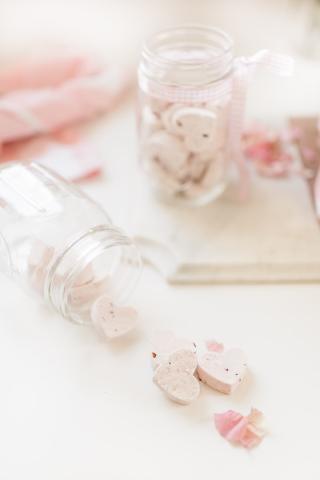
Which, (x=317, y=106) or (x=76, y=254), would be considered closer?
(x=76, y=254)

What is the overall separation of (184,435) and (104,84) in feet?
1.74

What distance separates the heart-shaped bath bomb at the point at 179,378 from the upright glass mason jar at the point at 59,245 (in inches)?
4.0

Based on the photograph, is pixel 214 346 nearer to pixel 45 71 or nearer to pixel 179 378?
pixel 179 378

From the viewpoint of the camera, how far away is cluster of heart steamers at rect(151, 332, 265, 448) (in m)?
0.57

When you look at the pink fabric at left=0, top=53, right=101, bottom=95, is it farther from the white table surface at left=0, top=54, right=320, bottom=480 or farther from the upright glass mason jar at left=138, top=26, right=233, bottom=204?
the white table surface at left=0, top=54, right=320, bottom=480

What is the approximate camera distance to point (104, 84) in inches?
36.6

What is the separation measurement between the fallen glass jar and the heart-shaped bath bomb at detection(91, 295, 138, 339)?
0.18m

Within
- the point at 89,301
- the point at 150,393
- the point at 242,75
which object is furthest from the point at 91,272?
the point at 242,75

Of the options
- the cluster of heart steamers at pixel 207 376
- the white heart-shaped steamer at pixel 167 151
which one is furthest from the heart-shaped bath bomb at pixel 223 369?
the white heart-shaped steamer at pixel 167 151

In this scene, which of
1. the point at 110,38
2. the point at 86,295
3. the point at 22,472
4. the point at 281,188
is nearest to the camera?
the point at 22,472

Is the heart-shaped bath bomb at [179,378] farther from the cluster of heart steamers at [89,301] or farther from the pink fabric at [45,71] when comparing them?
the pink fabric at [45,71]

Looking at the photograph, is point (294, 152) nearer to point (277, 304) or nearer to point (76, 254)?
point (277, 304)

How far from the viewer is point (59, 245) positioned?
2.11 feet

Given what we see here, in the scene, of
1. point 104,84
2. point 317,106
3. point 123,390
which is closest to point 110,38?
point 104,84
